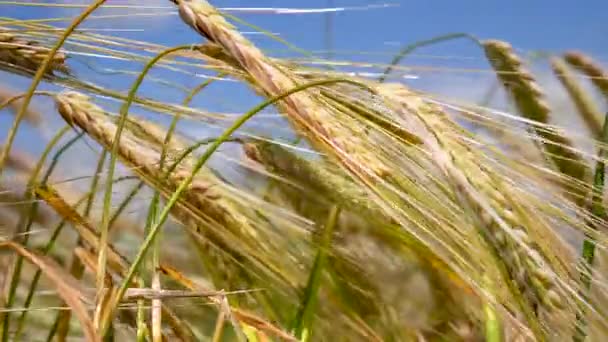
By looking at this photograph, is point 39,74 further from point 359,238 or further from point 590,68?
point 590,68

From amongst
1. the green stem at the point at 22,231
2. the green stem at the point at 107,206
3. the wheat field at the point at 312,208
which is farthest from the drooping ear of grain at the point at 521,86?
the green stem at the point at 22,231

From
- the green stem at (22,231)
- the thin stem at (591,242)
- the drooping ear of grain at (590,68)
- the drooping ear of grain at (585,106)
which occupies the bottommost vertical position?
the green stem at (22,231)

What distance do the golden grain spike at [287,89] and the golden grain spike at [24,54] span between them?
20cm

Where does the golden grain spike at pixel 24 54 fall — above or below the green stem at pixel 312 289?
above

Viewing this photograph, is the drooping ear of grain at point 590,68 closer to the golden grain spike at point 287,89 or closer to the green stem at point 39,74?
the golden grain spike at point 287,89

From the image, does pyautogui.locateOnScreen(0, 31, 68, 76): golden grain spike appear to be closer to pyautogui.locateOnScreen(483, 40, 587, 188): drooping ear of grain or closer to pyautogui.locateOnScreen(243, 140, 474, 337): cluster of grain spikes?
pyautogui.locateOnScreen(243, 140, 474, 337): cluster of grain spikes

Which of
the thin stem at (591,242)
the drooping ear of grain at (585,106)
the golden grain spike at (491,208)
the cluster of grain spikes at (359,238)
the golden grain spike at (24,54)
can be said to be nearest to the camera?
the golden grain spike at (491,208)

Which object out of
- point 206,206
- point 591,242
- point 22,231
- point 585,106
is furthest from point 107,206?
point 585,106

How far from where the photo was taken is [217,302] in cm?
61

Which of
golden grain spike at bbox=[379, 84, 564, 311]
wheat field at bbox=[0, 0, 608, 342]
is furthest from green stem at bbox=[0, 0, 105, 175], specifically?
golden grain spike at bbox=[379, 84, 564, 311]

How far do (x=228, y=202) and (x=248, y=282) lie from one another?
7 centimetres

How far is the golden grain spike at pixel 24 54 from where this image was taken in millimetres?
815

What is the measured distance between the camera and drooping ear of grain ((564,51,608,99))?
2.95 feet

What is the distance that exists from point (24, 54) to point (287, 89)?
0.32 metres
